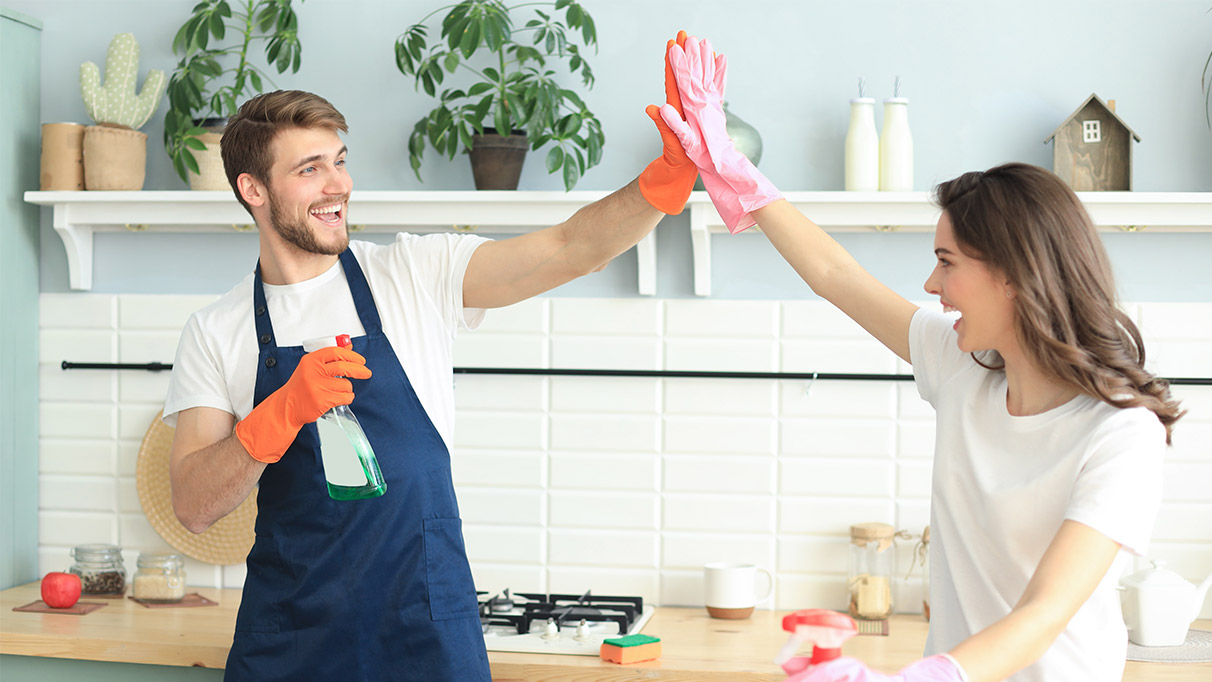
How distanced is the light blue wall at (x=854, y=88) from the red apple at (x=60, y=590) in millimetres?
866

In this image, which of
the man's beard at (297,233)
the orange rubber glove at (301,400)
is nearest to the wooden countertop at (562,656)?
the orange rubber glove at (301,400)

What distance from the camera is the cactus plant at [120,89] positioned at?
2521 mm

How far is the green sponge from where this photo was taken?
2.02 metres

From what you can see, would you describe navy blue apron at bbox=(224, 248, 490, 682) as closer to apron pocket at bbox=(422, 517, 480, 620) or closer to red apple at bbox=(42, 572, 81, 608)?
apron pocket at bbox=(422, 517, 480, 620)

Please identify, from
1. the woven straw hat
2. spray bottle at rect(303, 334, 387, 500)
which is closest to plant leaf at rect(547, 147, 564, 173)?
spray bottle at rect(303, 334, 387, 500)

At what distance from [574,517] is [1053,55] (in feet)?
4.97

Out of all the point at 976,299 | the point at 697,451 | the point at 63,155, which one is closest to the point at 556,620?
the point at 697,451

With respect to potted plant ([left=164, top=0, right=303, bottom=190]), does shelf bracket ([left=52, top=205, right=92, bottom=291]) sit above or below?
Answer: below

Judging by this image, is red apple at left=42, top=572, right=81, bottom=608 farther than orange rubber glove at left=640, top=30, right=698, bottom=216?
Yes

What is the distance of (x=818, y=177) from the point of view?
247 cm

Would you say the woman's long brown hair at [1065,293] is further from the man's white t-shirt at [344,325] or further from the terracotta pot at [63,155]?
the terracotta pot at [63,155]

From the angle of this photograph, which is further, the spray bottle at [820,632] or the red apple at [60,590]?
the red apple at [60,590]

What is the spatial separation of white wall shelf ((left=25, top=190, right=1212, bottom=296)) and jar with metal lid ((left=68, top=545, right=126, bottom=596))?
65 centimetres

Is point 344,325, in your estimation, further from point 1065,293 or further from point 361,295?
point 1065,293
